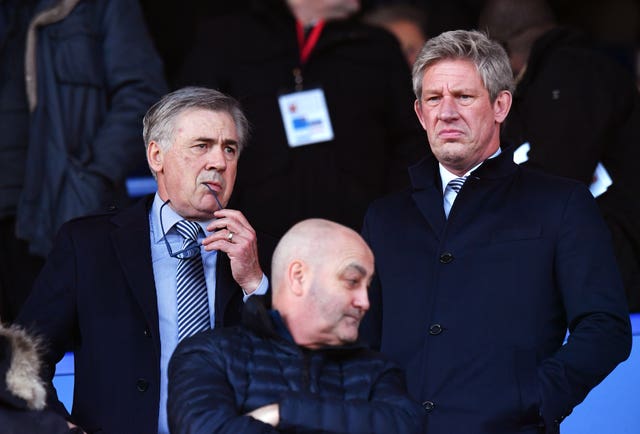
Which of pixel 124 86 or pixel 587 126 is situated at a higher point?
pixel 124 86

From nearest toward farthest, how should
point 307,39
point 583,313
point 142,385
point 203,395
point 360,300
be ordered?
1. point 203,395
2. point 360,300
3. point 583,313
4. point 142,385
5. point 307,39

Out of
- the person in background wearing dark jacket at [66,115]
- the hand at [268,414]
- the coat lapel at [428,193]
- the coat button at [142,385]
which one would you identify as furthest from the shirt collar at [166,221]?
the person in background wearing dark jacket at [66,115]

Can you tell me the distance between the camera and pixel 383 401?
2.88m

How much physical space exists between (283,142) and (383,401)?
2418 millimetres

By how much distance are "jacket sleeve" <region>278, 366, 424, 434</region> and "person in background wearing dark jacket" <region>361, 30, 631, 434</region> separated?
1.93 ft

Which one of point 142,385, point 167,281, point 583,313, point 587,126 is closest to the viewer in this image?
point 583,313

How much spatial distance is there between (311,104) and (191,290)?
1778 millimetres

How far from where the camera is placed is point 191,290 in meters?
3.59

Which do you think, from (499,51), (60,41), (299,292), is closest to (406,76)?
(60,41)

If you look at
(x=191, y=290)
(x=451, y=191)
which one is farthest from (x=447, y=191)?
(x=191, y=290)

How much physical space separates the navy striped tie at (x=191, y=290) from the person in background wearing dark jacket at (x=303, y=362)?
602 mm

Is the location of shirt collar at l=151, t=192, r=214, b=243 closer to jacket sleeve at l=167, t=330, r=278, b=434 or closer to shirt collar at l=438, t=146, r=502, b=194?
shirt collar at l=438, t=146, r=502, b=194

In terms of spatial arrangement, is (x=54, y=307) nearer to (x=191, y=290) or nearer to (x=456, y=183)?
(x=191, y=290)

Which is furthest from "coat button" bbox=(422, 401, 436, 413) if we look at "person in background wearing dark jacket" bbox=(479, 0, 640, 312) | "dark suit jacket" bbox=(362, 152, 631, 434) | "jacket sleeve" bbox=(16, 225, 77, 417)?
"person in background wearing dark jacket" bbox=(479, 0, 640, 312)
